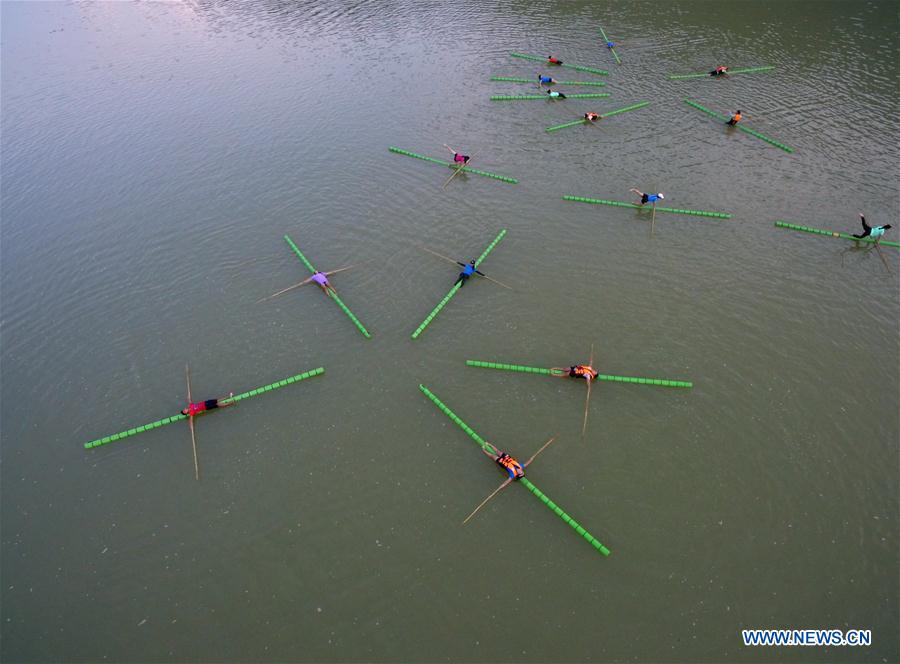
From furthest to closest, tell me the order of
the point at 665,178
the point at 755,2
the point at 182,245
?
the point at 755,2 < the point at 665,178 < the point at 182,245

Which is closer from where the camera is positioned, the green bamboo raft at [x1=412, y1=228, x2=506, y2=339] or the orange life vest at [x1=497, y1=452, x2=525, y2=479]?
the orange life vest at [x1=497, y1=452, x2=525, y2=479]

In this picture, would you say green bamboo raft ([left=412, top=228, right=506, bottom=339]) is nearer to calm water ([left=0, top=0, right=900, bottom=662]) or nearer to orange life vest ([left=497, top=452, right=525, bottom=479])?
calm water ([left=0, top=0, right=900, bottom=662])

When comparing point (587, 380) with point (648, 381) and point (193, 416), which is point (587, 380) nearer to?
point (648, 381)

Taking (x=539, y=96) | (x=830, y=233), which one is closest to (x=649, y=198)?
(x=830, y=233)

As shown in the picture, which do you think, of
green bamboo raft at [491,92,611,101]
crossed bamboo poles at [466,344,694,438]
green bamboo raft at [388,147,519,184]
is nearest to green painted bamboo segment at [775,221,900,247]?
crossed bamboo poles at [466,344,694,438]

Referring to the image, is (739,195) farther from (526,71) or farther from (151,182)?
(151,182)

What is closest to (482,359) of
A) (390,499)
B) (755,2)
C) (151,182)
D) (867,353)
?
(390,499)
